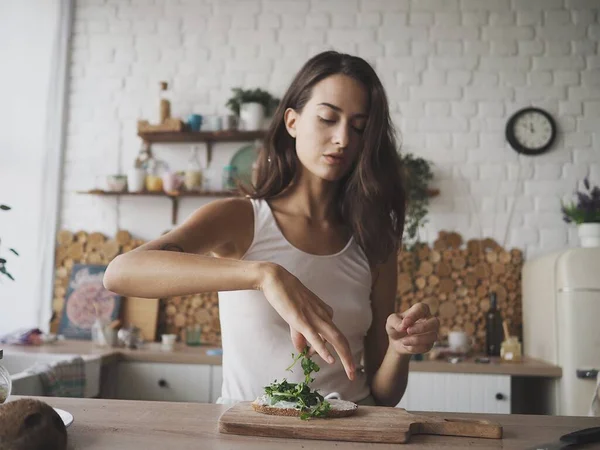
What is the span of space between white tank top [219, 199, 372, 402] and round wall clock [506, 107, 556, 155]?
2314 millimetres

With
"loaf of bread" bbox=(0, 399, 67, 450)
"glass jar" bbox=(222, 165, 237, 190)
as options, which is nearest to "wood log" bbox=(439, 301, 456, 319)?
"glass jar" bbox=(222, 165, 237, 190)

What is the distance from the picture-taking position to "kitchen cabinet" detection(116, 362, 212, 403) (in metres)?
3.07

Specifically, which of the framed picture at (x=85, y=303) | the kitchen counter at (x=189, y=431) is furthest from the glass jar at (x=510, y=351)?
the framed picture at (x=85, y=303)

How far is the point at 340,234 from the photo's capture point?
5.59 feet

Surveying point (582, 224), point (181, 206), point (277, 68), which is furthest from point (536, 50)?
point (181, 206)

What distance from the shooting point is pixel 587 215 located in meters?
3.24

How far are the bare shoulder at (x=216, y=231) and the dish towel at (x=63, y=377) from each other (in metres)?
1.36

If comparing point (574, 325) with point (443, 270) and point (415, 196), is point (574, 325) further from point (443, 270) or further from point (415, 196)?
point (415, 196)

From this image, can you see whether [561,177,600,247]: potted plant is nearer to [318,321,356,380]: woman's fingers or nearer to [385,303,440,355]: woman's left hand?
[385,303,440,355]: woman's left hand

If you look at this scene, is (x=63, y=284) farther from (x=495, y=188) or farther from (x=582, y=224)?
(x=582, y=224)

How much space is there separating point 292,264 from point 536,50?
2.83 metres

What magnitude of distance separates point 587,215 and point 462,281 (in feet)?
2.48

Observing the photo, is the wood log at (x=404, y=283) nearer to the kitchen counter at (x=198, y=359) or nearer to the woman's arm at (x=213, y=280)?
the kitchen counter at (x=198, y=359)

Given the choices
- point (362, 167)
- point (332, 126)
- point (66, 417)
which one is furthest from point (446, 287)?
point (66, 417)
